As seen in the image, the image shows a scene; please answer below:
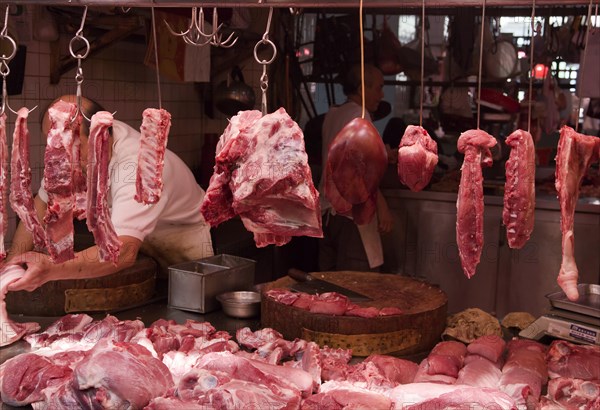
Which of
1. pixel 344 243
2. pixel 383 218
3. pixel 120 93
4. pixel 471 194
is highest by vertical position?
pixel 120 93

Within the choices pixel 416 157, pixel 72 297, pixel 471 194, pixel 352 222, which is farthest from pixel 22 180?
pixel 352 222

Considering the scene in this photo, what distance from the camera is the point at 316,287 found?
434 centimetres

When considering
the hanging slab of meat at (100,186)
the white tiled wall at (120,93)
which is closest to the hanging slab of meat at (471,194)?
the hanging slab of meat at (100,186)

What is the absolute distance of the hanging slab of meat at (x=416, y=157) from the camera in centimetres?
305

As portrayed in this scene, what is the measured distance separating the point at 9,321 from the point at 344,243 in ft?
14.5

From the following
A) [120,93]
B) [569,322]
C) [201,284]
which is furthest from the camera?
[120,93]

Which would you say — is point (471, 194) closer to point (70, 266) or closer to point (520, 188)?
point (520, 188)

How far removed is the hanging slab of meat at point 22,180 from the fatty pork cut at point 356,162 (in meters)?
1.32

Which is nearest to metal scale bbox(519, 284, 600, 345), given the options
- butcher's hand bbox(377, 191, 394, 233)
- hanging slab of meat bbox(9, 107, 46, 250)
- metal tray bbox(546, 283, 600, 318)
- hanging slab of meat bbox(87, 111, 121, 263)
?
metal tray bbox(546, 283, 600, 318)

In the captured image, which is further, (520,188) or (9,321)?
(9,321)

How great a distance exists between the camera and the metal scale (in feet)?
12.5

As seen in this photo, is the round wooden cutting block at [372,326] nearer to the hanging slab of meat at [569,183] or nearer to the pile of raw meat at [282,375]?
the pile of raw meat at [282,375]

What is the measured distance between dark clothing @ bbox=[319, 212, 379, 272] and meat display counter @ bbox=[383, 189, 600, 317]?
0.88ft

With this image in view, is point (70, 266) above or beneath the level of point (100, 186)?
beneath
